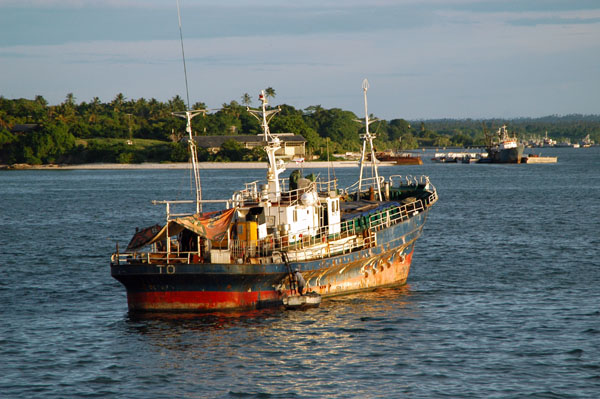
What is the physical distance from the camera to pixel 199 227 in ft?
104

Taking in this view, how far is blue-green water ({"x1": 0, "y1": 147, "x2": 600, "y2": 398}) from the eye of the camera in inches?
982

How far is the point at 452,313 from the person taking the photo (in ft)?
111

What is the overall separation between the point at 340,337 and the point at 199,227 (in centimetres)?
756

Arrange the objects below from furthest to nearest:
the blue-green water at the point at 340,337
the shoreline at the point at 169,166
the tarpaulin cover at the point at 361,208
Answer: the shoreline at the point at 169,166, the tarpaulin cover at the point at 361,208, the blue-green water at the point at 340,337

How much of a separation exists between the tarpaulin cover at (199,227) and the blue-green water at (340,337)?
3.40 m

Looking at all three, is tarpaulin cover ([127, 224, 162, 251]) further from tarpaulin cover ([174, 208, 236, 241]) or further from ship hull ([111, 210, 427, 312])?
tarpaulin cover ([174, 208, 236, 241])

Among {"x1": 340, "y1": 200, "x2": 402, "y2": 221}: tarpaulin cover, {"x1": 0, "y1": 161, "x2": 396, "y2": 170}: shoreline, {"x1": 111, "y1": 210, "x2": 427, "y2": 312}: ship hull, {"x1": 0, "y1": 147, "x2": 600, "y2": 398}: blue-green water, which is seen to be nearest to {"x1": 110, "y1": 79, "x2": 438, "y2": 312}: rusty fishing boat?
{"x1": 111, "y1": 210, "x2": 427, "y2": 312}: ship hull

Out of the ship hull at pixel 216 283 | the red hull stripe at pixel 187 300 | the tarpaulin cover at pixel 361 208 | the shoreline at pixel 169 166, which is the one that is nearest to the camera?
the ship hull at pixel 216 283

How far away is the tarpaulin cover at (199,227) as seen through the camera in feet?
104

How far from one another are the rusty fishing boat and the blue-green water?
87 cm

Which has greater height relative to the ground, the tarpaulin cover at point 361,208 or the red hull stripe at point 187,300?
the tarpaulin cover at point 361,208

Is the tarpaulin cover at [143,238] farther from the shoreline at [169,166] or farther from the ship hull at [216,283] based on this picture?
the shoreline at [169,166]

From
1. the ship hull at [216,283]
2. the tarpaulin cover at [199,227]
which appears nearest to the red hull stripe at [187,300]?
the ship hull at [216,283]

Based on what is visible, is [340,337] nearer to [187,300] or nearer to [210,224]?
[187,300]
